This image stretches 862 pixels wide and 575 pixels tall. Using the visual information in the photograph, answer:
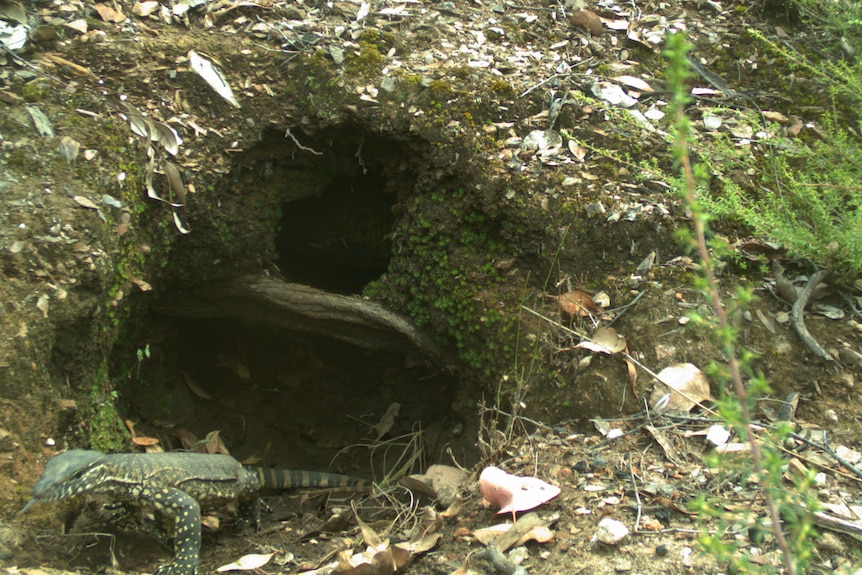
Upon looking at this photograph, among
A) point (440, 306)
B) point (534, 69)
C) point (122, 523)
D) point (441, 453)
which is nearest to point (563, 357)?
point (440, 306)

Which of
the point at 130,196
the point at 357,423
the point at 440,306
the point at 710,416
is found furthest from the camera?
the point at 357,423

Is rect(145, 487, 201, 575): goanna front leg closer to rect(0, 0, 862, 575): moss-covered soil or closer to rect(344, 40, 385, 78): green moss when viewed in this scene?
rect(0, 0, 862, 575): moss-covered soil

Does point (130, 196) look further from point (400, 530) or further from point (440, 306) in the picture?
point (400, 530)

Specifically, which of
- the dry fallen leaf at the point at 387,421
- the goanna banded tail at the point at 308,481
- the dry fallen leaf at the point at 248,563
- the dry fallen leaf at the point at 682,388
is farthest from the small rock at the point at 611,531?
the dry fallen leaf at the point at 387,421

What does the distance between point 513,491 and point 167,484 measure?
171cm

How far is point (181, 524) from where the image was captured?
11.4 feet

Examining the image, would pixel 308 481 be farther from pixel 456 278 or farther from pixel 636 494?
pixel 636 494

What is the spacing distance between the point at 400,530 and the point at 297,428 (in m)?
2.25

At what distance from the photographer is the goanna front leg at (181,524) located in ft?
11.1

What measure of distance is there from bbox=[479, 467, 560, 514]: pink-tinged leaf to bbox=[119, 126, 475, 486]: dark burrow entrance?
1.11 metres

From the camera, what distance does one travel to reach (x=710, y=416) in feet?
11.2

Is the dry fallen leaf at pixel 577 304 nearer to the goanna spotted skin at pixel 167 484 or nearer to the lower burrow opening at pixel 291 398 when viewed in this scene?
the lower burrow opening at pixel 291 398

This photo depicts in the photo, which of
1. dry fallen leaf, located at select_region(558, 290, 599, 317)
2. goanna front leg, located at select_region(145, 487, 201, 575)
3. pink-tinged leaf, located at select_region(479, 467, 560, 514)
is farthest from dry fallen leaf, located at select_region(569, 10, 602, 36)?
goanna front leg, located at select_region(145, 487, 201, 575)

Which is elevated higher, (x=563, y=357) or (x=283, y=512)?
(x=563, y=357)
